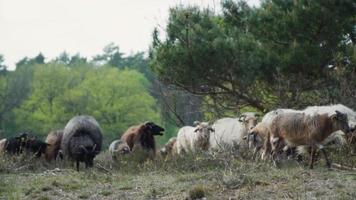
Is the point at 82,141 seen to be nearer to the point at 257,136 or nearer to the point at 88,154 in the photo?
the point at 88,154

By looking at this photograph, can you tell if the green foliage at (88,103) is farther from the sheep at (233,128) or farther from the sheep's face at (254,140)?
the sheep's face at (254,140)

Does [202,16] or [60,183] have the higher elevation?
[202,16]

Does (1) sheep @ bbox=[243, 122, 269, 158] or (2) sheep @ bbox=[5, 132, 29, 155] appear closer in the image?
(1) sheep @ bbox=[243, 122, 269, 158]

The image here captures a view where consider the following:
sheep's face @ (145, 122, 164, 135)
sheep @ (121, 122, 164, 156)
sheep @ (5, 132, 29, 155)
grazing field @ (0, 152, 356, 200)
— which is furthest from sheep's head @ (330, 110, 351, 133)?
sheep @ (5, 132, 29, 155)

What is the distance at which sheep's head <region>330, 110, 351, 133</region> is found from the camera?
1230 centimetres

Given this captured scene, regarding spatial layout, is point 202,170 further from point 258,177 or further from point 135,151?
point 135,151

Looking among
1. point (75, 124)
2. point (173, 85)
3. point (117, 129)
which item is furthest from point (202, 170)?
point (117, 129)

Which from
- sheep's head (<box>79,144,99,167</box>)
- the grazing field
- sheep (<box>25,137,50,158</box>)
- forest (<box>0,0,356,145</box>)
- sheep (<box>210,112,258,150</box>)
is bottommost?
the grazing field

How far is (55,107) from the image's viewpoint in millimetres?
59188

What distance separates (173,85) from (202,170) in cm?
675

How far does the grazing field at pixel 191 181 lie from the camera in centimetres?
932

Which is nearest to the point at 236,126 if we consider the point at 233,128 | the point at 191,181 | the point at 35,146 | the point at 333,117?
the point at 233,128

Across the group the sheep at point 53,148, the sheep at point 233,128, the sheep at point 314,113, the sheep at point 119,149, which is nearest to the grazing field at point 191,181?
the sheep at point 314,113

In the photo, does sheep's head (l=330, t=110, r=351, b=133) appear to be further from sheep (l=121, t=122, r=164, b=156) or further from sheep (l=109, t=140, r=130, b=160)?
sheep (l=121, t=122, r=164, b=156)
